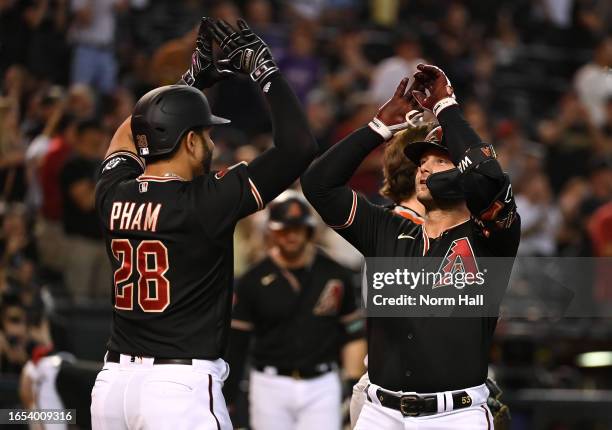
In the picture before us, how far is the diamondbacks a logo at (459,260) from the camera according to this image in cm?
460

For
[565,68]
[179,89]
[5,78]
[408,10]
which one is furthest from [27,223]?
[565,68]

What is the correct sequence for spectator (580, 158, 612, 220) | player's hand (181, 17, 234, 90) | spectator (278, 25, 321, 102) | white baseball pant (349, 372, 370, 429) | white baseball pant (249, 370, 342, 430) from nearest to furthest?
player's hand (181, 17, 234, 90), white baseball pant (349, 372, 370, 429), white baseball pant (249, 370, 342, 430), spectator (580, 158, 612, 220), spectator (278, 25, 321, 102)

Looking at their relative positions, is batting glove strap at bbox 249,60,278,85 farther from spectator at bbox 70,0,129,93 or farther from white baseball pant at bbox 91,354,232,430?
spectator at bbox 70,0,129,93

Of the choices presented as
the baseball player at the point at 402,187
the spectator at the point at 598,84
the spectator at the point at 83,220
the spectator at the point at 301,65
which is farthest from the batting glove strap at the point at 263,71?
the spectator at the point at 598,84

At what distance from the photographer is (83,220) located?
941cm

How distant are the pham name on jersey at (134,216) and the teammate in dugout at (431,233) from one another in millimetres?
754

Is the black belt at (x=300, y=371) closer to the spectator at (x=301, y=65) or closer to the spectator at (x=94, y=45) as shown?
the spectator at (x=94, y=45)

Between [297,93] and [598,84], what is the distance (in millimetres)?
3833

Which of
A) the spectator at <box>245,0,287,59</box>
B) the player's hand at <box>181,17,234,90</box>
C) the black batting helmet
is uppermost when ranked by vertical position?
the spectator at <box>245,0,287,59</box>

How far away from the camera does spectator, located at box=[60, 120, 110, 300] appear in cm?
927

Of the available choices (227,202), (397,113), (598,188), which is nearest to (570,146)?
(598,188)

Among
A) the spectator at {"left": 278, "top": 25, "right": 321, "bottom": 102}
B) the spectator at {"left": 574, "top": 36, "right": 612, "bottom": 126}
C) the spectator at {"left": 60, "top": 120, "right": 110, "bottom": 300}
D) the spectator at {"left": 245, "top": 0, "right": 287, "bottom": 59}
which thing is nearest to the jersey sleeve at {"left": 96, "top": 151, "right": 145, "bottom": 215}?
the spectator at {"left": 60, "top": 120, "right": 110, "bottom": 300}

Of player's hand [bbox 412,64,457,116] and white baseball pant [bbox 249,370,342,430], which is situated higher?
player's hand [bbox 412,64,457,116]

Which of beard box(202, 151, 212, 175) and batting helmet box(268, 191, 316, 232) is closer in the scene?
beard box(202, 151, 212, 175)
